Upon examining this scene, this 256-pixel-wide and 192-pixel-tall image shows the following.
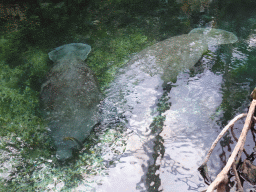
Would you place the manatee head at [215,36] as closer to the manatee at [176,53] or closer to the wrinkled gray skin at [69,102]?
the manatee at [176,53]

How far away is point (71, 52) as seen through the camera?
3842 mm

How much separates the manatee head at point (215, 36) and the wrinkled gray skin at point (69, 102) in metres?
2.37

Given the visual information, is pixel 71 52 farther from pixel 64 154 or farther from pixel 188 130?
pixel 188 130

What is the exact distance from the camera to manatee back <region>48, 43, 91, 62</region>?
375cm

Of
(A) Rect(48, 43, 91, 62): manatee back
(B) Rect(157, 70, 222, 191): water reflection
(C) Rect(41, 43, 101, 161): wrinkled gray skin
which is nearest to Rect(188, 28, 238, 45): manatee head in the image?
(B) Rect(157, 70, 222, 191): water reflection

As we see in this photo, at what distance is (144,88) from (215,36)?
2.10m

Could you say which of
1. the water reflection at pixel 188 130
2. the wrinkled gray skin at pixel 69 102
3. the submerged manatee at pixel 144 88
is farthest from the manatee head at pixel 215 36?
the wrinkled gray skin at pixel 69 102

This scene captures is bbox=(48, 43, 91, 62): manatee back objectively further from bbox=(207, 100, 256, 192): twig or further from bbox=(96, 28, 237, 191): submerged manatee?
bbox=(207, 100, 256, 192): twig

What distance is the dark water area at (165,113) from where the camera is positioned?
7.07 feet

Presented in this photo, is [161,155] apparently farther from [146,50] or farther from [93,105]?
[146,50]

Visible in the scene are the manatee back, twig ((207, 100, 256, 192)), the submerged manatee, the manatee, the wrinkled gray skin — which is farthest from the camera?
the manatee back


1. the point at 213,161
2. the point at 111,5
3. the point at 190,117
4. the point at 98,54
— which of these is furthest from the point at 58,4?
the point at 213,161

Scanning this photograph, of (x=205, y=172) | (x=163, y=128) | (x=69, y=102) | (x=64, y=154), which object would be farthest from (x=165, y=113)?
(x=64, y=154)

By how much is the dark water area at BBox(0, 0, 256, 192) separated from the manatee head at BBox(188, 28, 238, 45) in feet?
0.12
